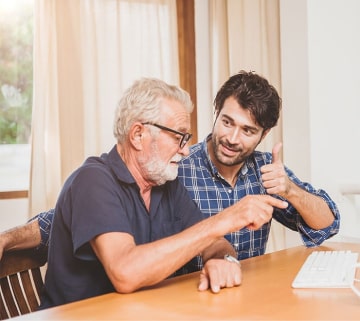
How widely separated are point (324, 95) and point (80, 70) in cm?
132

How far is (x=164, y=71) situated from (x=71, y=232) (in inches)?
77.2

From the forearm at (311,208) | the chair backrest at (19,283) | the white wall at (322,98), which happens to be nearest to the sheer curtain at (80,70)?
the white wall at (322,98)

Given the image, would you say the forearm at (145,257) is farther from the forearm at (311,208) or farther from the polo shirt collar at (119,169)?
the forearm at (311,208)

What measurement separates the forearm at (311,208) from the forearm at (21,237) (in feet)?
2.81

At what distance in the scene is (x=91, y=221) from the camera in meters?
1.38

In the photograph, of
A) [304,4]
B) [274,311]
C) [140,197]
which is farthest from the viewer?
[304,4]

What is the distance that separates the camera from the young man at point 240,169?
2062 millimetres

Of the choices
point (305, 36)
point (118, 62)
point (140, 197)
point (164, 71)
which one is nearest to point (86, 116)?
point (118, 62)

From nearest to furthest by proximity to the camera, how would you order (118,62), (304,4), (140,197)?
1. (140,197)
2. (304,4)
3. (118,62)

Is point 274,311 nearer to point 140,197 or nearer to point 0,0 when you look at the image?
point 140,197

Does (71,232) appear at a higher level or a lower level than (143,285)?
higher

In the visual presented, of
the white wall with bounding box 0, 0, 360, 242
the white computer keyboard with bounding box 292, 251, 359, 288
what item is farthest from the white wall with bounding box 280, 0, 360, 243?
the white computer keyboard with bounding box 292, 251, 359, 288

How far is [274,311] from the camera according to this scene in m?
1.23

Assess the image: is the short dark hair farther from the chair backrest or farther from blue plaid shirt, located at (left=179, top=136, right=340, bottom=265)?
the chair backrest
